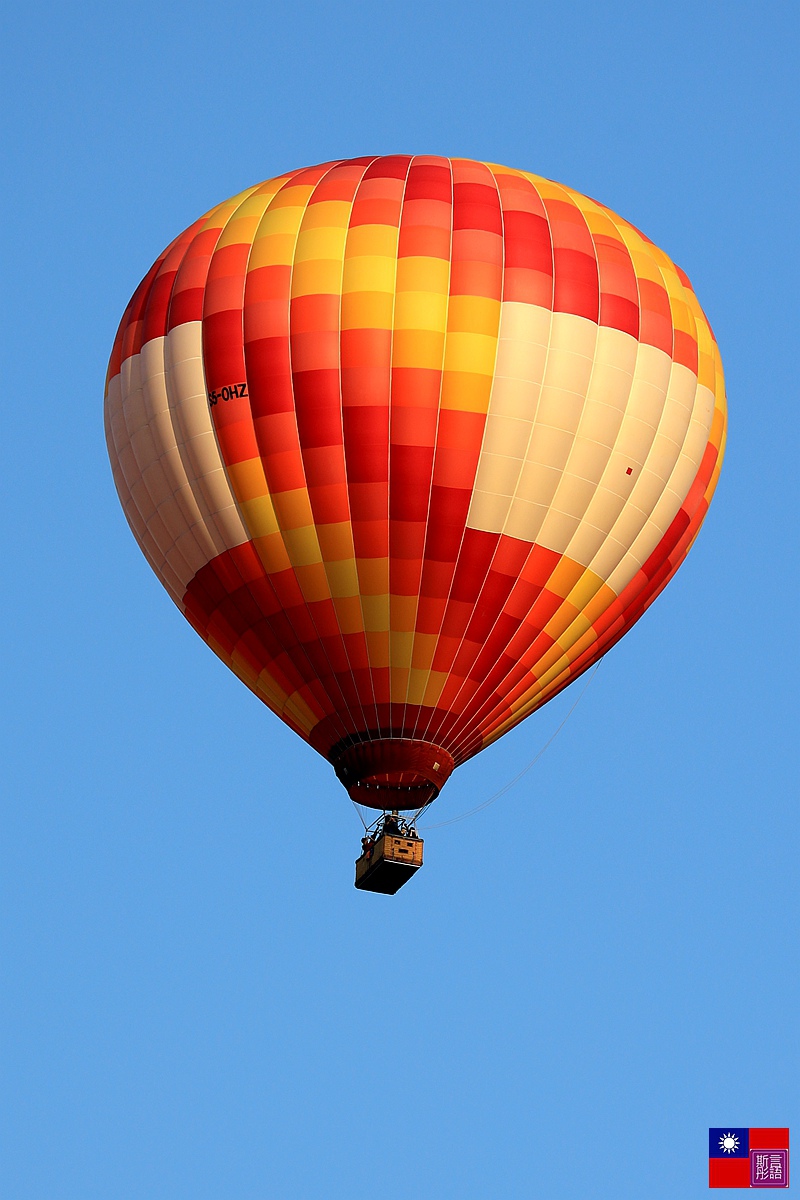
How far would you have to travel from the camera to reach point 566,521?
24.6 m

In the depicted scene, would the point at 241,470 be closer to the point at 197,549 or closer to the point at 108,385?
the point at 197,549

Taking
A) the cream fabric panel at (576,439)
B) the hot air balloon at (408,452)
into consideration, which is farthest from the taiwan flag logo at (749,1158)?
the cream fabric panel at (576,439)

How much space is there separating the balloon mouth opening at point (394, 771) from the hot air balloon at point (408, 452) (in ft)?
0.09

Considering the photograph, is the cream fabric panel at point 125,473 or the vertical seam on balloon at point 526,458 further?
the cream fabric panel at point 125,473

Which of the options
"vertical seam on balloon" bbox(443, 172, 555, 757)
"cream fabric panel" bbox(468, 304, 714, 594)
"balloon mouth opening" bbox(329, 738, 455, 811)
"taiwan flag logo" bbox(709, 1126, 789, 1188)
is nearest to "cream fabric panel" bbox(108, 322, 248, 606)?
"balloon mouth opening" bbox(329, 738, 455, 811)

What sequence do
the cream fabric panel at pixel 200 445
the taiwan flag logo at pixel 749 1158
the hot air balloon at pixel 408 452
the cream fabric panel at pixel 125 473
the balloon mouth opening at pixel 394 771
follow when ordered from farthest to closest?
1. the taiwan flag logo at pixel 749 1158
2. the cream fabric panel at pixel 125 473
3. the cream fabric panel at pixel 200 445
4. the balloon mouth opening at pixel 394 771
5. the hot air balloon at pixel 408 452

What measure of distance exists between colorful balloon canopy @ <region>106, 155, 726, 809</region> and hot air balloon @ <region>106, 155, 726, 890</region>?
0.03 m

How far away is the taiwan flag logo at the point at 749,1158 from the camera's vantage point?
2750 cm

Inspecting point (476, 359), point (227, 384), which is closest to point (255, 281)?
point (227, 384)

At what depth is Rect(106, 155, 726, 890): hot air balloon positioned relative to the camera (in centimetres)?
2417

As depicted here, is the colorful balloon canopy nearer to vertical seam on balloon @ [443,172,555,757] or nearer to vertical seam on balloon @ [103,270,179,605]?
vertical seam on balloon @ [443,172,555,757]

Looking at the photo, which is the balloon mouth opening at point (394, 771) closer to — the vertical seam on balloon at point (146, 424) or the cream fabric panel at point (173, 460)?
the cream fabric panel at point (173, 460)

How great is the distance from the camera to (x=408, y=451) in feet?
79.0

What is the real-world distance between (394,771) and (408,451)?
369 cm
